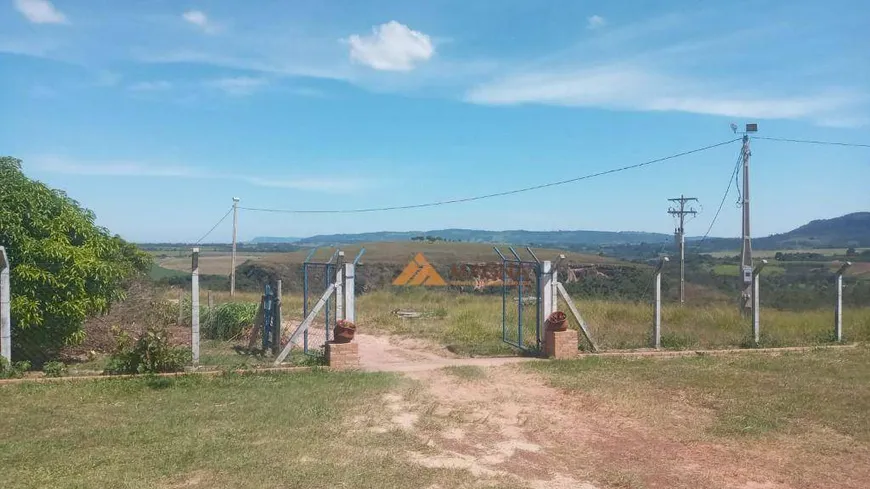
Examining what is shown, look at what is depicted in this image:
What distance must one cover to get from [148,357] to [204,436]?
11.1 feet

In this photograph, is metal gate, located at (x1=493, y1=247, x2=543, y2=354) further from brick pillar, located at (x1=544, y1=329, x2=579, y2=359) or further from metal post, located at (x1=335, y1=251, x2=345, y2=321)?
metal post, located at (x1=335, y1=251, x2=345, y2=321)

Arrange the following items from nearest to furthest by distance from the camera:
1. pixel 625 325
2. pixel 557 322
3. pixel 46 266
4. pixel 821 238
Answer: pixel 46 266 → pixel 557 322 → pixel 625 325 → pixel 821 238

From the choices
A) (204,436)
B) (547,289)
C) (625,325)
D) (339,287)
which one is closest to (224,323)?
(339,287)

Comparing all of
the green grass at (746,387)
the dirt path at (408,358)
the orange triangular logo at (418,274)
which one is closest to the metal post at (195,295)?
the dirt path at (408,358)

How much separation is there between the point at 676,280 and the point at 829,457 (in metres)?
23.0

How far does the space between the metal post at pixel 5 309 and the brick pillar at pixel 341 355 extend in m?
4.40

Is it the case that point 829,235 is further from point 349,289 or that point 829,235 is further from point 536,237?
point 349,289

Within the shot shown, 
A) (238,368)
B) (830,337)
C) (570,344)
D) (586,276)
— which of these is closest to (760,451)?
(570,344)

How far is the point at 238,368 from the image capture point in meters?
9.82

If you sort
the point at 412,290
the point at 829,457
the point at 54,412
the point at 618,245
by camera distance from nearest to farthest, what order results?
1. the point at 829,457
2. the point at 54,412
3. the point at 412,290
4. the point at 618,245

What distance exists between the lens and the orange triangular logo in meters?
15.4

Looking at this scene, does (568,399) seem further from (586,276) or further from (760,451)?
(586,276)

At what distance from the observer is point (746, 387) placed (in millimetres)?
9203

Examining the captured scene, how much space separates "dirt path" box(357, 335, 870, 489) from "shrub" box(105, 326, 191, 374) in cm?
340
